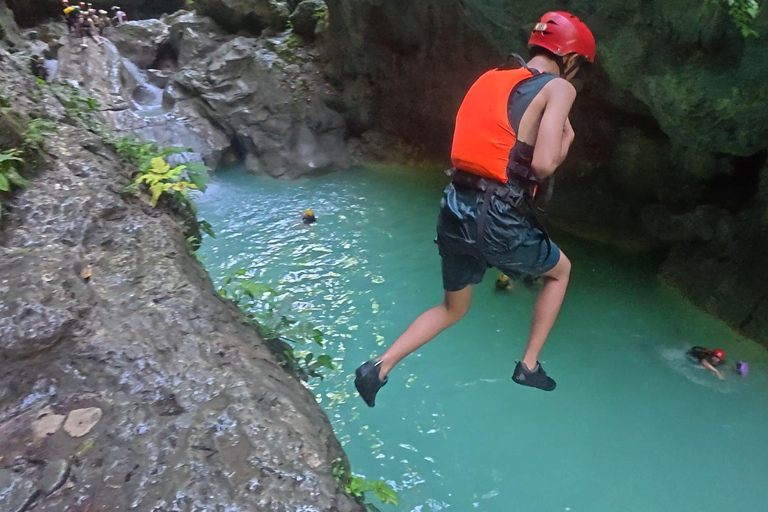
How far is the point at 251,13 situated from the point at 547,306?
36.7 ft

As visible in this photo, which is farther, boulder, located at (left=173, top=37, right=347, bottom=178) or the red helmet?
boulder, located at (left=173, top=37, right=347, bottom=178)

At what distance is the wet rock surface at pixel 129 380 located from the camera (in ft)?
5.98

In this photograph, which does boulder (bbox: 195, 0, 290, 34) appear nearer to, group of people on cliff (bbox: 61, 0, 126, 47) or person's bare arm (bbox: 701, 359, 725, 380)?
group of people on cliff (bbox: 61, 0, 126, 47)

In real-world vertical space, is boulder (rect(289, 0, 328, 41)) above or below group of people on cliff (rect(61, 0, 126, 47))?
above

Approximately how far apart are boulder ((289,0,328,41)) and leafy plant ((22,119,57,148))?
9109 millimetres

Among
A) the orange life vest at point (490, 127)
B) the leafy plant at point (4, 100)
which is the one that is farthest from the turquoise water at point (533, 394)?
the leafy plant at point (4, 100)

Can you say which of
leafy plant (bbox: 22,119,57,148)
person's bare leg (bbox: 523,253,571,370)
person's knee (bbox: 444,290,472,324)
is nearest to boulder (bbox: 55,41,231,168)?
leafy plant (bbox: 22,119,57,148)

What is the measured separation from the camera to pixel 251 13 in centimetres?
1171

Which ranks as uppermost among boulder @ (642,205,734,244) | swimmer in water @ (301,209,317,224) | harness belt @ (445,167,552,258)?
harness belt @ (445,167,552,258)

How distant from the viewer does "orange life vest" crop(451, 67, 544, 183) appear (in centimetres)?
266

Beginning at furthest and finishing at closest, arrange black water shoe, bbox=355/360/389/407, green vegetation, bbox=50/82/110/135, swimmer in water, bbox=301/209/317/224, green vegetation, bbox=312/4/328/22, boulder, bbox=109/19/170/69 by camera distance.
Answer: boulder, bbox=109/19/170/69 < green vegetation, bbox=312/4/328/22 < swimmer in water, bbox=301/209/317/224 < green vegetation, bbox=50/82/110/135 < black water shoe, bbox=355/360/389/407

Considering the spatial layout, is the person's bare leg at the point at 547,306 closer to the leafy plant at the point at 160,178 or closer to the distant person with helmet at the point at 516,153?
the distant person with helmet at the point at 516,153

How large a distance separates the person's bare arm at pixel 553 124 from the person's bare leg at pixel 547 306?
72 cm

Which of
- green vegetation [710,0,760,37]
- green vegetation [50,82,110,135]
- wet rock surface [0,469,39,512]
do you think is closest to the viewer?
→ wet rock surface [0,469,39,512]
